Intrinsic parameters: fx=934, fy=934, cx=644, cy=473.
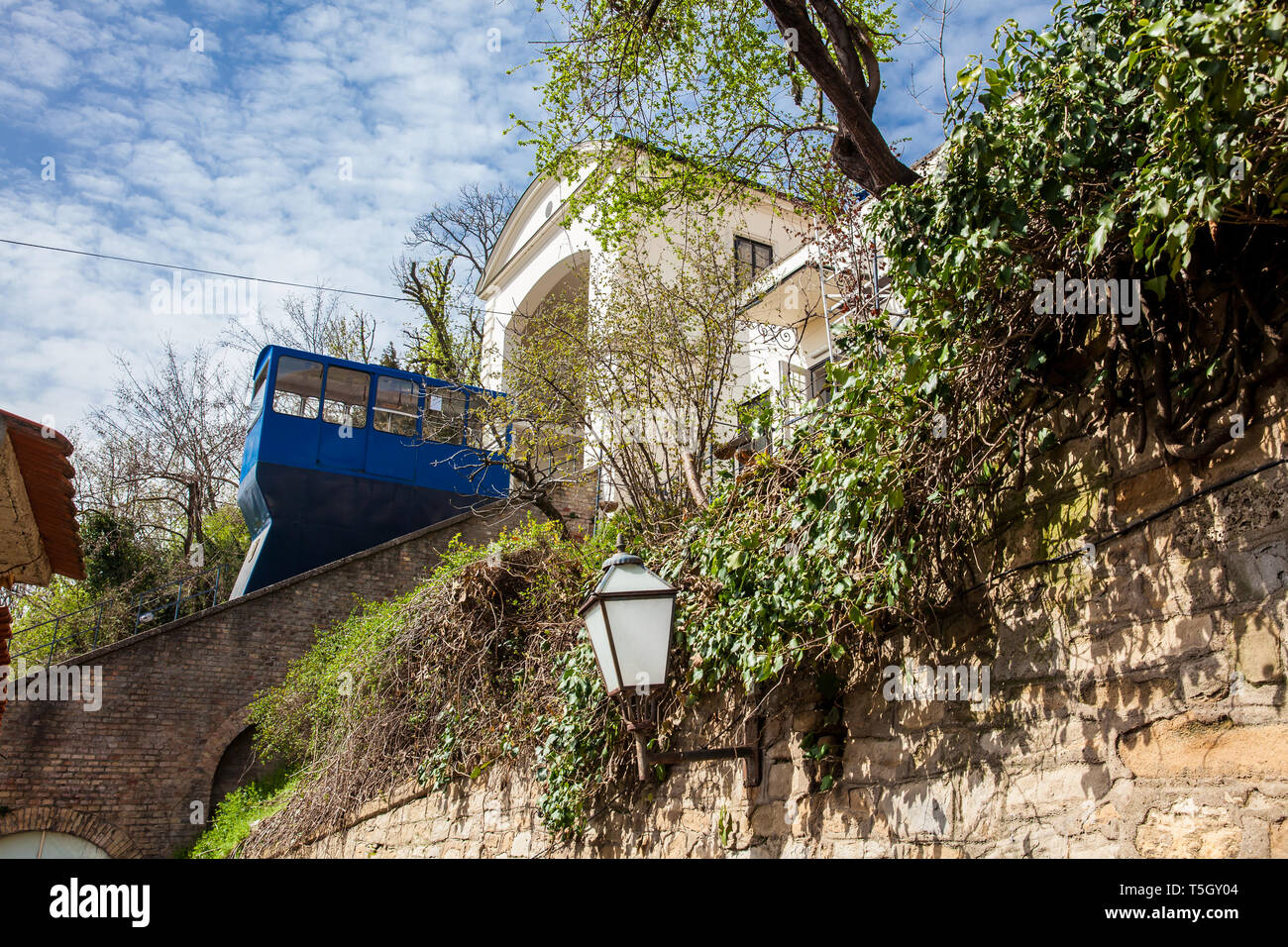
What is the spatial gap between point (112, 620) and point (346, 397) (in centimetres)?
690

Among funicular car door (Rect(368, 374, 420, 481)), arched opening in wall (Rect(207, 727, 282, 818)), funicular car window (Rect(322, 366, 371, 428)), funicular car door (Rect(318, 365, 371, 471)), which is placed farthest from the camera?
funicular car door (Rect(368, 374, 420, 481))

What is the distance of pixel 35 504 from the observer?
412cm

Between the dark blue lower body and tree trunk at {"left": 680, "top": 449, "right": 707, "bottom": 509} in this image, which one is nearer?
tree trunk at {"left": 680, "top": 449, "right": 707, "bottom": 509}

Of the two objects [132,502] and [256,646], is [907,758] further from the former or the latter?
[132,502]

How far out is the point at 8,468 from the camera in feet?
12.8

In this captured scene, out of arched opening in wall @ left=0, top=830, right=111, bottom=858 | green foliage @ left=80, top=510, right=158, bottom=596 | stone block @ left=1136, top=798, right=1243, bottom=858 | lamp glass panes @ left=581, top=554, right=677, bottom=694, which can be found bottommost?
arched opening in wall @ left=0, top=830, right=111, bottom=858

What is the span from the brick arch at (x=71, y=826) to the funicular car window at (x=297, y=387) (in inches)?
294

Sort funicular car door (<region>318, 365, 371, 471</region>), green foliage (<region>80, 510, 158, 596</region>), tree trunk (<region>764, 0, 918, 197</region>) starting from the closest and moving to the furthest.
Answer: tree trunk (<region>764, 0, 918, 197</region>) < funicular car door (<region>318, 365, 371, 471</region>) < green foliage (<region>80, 510, 158, 596</region>)

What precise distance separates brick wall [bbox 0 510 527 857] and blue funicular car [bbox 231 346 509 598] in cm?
176

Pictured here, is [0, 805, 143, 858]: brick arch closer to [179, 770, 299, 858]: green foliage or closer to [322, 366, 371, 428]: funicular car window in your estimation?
[179, 770, 299, 858]: green foliage

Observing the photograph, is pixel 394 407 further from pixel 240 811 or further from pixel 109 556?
pixel 240 811

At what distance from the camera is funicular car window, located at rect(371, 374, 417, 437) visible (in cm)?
1852

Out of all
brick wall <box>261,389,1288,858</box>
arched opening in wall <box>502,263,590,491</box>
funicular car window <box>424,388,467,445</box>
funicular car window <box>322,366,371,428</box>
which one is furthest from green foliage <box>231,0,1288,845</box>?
funicular car window <box>322,366,371,428</box>
